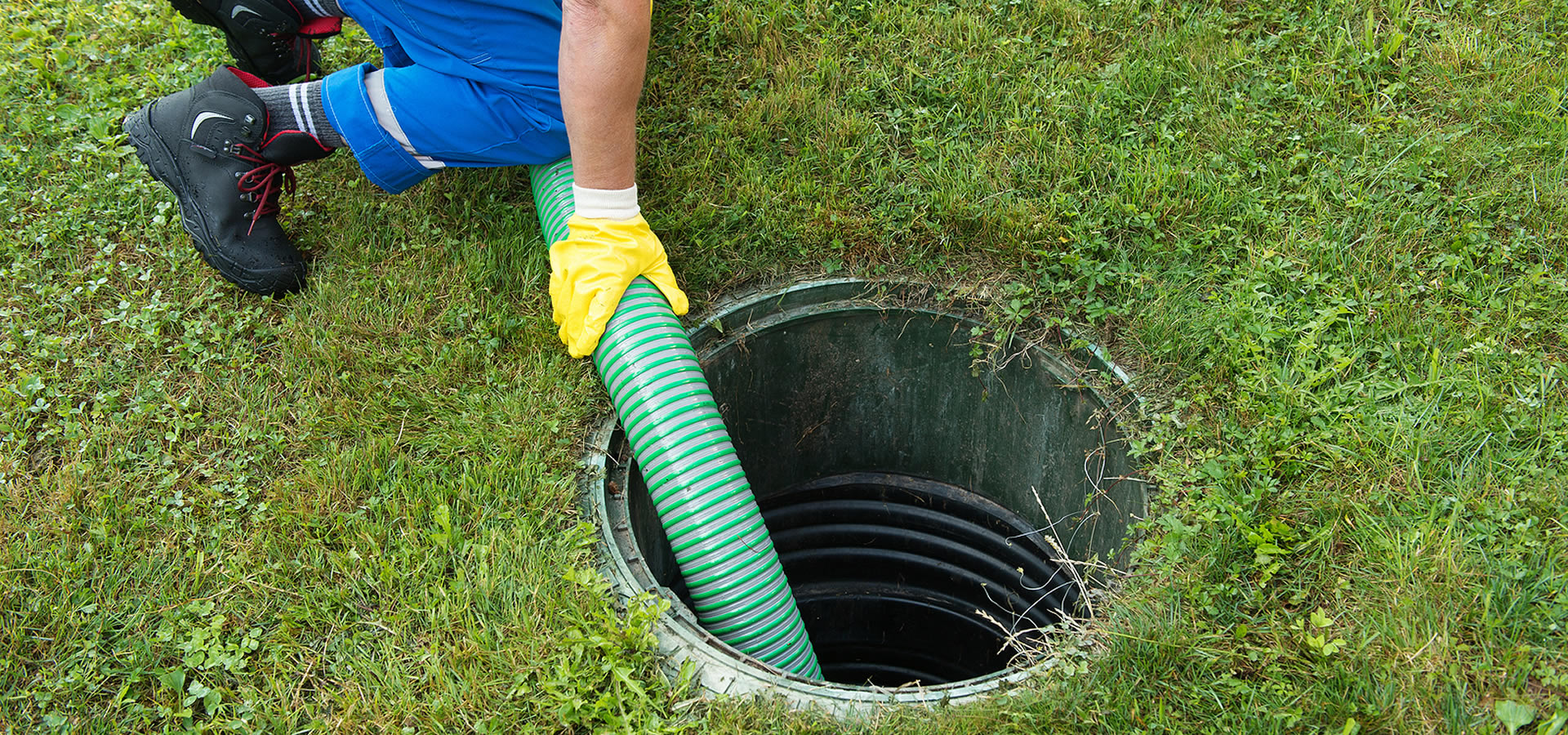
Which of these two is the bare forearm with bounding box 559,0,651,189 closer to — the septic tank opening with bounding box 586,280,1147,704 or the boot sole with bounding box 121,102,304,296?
the septic tank opening with bounding box 586,280,1147,704

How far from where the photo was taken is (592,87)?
2.34 m

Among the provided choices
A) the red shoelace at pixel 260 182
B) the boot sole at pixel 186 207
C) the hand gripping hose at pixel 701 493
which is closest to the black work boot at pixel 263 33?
Answer: the boot sole at pixel 186 207

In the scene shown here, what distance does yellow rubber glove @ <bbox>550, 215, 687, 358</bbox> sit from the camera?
2.45 meters

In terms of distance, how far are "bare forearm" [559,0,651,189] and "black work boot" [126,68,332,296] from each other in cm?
→ 98

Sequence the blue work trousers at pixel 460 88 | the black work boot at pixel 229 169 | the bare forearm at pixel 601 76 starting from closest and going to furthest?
the bare forearm at pixel 601 76 → the blue work trousers at pixel 460 88 → the black work boot at pixel 229 169

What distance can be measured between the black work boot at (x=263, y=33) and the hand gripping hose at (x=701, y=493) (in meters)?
1.65

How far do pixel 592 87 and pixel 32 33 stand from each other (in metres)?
2.65

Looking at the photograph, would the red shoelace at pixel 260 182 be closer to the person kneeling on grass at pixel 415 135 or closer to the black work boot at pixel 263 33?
the person kneeling on grass at pixel 415 135

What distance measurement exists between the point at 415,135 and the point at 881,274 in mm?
1318

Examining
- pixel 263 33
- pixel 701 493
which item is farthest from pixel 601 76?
pixel 263 33

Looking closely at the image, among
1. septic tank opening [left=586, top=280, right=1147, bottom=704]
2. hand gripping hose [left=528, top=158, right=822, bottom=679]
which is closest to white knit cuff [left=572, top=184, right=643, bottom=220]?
hand gripping hose [left=528, top=158, right=822, bottom=679]

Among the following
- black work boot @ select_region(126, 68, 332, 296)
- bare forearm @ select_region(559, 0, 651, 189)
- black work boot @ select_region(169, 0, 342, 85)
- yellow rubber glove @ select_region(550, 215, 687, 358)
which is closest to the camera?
bare forearm @ select_region(559, 0, 651, 189)

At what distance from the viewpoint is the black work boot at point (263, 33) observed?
3.11 metres

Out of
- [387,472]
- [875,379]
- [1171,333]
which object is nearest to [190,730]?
[387,472]
